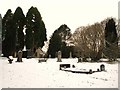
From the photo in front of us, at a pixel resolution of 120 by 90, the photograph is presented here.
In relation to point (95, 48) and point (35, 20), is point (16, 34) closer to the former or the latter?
point (35, 20)

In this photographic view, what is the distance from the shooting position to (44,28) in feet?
143

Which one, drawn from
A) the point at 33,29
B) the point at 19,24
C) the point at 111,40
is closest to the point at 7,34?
the point at 19,24

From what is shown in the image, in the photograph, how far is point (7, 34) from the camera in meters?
42.6

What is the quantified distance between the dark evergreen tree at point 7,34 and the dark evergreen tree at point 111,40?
1524 centimetres

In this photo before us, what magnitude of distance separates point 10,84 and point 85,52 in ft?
106

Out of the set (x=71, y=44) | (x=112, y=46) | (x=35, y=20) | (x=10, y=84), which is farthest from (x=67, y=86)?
(x=71, y=44)

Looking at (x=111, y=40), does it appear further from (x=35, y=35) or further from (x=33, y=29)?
(x=33, y=29)

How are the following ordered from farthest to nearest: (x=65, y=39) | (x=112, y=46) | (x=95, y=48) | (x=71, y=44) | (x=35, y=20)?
1. (x=65, y=39)
2. (x=71, y=44)
3. (x=95, y=48)
4. (x=35, y=20)
5. (x=112, y=46)

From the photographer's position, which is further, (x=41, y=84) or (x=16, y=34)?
(x=16, y=34)

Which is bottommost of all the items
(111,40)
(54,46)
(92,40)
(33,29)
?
(54,46)

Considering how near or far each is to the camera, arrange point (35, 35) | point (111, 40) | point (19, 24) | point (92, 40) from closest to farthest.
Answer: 1. point (111, 40)
2. point (35, 35)
3. point (19, 24)
4. point (92, 40)

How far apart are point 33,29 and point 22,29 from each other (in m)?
2.00

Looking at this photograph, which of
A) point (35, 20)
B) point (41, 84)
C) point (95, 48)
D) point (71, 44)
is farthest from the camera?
point (71, 44)

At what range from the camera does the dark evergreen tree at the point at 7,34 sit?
138 ft
